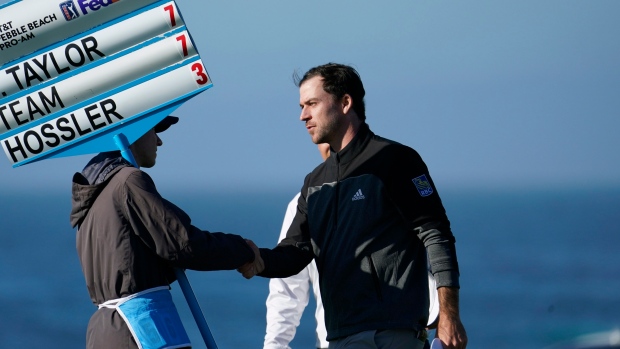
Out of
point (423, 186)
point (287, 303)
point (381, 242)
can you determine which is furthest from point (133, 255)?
point (287, 303)

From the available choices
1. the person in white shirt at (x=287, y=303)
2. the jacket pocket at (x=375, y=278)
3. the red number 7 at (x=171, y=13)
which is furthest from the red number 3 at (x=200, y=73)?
the person in white shirt at (x=287, y=303)

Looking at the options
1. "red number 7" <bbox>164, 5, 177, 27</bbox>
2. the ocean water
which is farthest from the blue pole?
the ocean water

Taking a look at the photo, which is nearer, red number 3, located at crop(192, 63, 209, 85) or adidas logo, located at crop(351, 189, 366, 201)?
red number 3, located at crop(192, 63, 209, 85)

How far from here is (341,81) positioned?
163 inches

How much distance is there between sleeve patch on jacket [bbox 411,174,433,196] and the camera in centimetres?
393

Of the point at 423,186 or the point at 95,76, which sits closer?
the point at 95,76

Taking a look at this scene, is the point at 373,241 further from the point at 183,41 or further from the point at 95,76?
the point at 95,76

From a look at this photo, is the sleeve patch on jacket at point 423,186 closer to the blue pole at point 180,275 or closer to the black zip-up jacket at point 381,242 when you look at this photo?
the black zip-up jacket at point 381,242

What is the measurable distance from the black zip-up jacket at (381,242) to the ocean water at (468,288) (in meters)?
7.18

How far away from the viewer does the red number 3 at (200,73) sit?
3.78 meters

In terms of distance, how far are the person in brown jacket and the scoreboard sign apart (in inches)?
6.6

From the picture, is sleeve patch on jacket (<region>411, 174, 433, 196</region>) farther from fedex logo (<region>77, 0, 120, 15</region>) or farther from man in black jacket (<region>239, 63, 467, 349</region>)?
fedex logo (<region>77, 0, 120, 15</region>)

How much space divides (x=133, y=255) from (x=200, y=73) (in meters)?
0.52

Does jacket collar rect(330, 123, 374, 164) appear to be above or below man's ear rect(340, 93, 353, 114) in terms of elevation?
below
